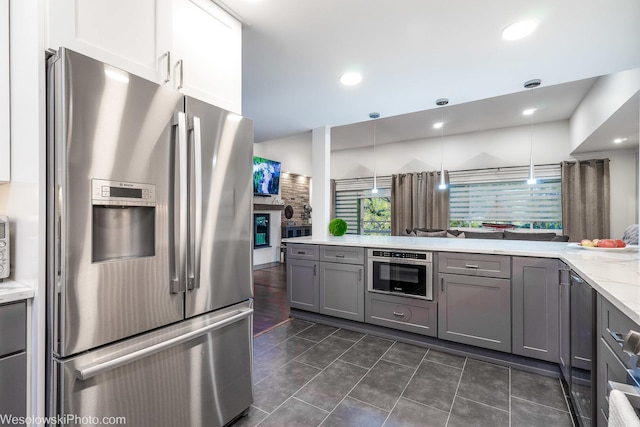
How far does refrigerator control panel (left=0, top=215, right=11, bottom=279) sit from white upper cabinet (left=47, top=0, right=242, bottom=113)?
70 cm

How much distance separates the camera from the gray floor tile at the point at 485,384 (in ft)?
6.25

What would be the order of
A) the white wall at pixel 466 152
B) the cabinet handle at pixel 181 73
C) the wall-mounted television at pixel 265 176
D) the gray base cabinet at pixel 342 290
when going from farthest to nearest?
the wall-mounted television at pixel 265 176 → the white wall at pixel 466 152 → the gray base cabinet at pixel 342 290 → the cabinet handle at pixel 181 73

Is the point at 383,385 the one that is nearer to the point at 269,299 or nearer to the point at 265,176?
the point at 269,299

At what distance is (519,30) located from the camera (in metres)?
1.90

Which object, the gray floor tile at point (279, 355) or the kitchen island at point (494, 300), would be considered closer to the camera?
the kitchen island at point (494, 300)

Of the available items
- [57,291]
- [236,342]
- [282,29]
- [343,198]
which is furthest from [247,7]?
[343,198]

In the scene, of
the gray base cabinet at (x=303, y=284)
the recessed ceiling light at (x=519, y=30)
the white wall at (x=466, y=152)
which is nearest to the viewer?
the recessed ceiling light at (x=519, y=30)

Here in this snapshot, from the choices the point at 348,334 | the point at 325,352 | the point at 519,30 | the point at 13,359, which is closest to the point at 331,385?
the point at 325,352

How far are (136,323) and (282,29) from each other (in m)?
1.85

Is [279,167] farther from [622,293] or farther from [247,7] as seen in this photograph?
[622,293]

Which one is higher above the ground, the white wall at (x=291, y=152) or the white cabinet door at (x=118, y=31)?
the white wall at (x=291, y=152)

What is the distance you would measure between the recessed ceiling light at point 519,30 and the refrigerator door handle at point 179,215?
6.67 feet

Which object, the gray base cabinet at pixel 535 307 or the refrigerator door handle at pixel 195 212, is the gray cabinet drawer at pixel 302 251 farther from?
the refrigerator door handle at pixel 195 212

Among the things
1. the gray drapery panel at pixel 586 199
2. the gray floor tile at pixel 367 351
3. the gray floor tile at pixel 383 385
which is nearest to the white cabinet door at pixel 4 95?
the gray floor tile at pixel 383 385
